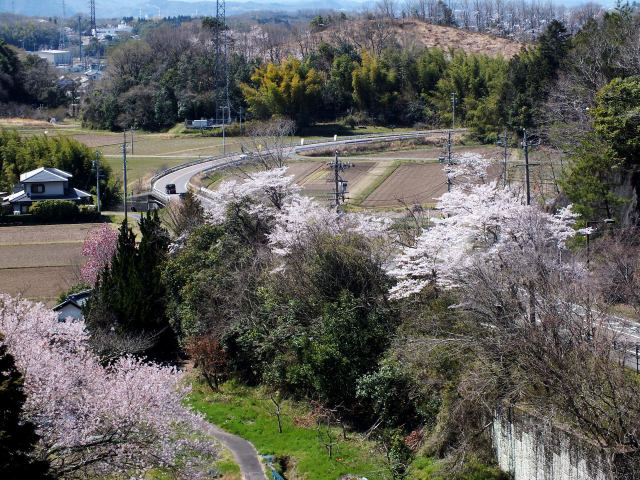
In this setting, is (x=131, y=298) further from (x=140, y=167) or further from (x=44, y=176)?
(x=140, y=167)

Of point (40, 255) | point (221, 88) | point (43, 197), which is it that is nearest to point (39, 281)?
point (40, 255)

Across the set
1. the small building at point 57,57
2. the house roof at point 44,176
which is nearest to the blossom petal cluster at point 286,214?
the house roof at point 44,176

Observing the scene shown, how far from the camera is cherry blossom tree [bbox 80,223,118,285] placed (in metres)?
27.7

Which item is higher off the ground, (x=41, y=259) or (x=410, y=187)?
(x=410, y=187)

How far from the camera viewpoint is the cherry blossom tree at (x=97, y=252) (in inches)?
1089

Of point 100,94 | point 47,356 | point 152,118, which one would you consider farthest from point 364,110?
point 47,356

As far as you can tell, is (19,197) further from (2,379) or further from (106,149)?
(2,379)

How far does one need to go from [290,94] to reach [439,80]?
12.8 m

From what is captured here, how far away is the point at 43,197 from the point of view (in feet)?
146

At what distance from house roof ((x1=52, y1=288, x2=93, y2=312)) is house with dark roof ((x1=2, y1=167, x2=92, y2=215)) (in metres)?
21.5

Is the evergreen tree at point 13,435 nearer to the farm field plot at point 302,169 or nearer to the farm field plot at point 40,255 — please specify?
the farm field plot at point 40,255

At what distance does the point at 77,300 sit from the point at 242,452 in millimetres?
9593

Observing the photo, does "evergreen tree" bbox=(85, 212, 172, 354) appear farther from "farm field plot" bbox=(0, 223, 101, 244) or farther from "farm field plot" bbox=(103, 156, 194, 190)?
"farm field plot" bbox=(103, 156, 194, 190)

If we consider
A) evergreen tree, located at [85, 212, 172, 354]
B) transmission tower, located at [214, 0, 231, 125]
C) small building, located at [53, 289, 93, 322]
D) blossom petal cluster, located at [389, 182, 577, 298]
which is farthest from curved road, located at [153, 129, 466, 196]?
blossom petal cluster, located at [389, 182, 577, 298]
